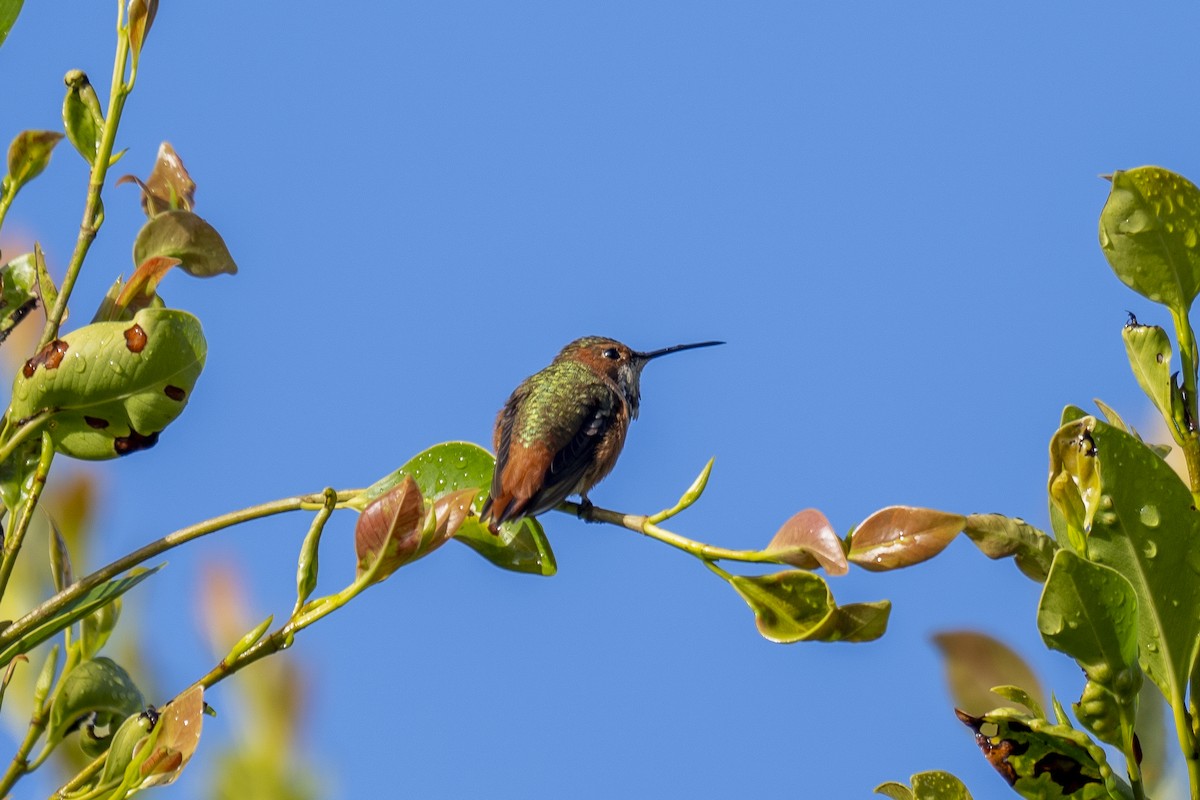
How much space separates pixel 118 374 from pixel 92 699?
17.5 inches

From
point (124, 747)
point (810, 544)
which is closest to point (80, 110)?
point (124, 747)

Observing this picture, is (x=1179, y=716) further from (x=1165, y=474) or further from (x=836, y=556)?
(x=836, y=556)

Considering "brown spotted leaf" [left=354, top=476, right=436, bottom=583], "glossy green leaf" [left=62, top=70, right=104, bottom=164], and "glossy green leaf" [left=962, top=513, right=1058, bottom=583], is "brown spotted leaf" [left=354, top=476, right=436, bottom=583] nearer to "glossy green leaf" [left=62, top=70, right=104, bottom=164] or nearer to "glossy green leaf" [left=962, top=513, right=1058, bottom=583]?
"glossy green leaf" [left=962, top=513, right=1058, bottom=583]

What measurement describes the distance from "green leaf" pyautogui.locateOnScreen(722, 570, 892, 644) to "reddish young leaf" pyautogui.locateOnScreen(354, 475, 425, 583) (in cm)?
40

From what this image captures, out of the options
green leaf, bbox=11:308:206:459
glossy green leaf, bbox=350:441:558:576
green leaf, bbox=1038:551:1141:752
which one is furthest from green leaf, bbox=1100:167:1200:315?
green leaf, bbox=11:308:206:459

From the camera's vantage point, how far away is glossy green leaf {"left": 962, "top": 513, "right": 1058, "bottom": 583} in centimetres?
185

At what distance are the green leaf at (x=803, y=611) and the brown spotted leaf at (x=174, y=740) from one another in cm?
66

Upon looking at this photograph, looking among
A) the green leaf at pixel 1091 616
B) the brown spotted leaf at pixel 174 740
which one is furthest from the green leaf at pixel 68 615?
the green leaf at pixel 1091 616

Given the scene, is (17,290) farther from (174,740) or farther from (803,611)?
(803,611)

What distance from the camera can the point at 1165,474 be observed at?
1802 millimetres

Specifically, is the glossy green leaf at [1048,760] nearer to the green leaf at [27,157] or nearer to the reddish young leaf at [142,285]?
the reddish young leaf at [142,285]

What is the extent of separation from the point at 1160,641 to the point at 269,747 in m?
1.25

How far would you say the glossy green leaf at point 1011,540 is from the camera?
72.9 inches

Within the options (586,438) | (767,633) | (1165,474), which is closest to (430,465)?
(767,633)
